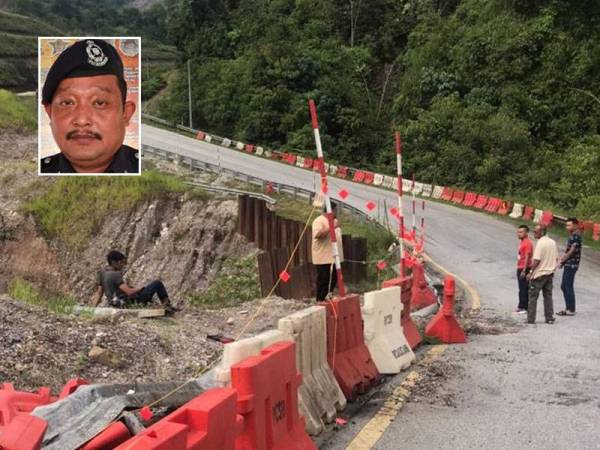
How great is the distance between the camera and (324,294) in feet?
38.7

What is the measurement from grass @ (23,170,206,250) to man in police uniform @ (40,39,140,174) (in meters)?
6.99

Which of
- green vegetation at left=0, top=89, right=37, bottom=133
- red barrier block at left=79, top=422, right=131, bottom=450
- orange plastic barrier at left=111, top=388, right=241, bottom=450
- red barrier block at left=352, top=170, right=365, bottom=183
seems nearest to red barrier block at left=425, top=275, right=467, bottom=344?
orange plastic barrier at left=111, top=388, right=241, bottom=450

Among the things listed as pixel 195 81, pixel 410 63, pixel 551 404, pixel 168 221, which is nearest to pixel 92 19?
pixel 195 81

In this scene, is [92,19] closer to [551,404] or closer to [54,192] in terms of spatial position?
[54,192]

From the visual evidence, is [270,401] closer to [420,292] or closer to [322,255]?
[322,255]

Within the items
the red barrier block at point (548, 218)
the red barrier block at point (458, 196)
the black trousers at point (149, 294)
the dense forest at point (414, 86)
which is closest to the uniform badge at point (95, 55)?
the dense forest at point (414, 86)

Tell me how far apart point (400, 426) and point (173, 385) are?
2005 mm

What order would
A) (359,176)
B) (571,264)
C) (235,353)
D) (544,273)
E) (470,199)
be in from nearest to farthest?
(235,353) < (544,273) < (571,264) < (470,199) < (359,176)

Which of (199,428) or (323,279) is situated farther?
(323,279)

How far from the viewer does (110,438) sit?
4.09 metres

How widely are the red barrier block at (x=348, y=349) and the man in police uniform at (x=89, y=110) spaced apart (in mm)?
14871

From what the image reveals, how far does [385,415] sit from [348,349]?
1.07 meters

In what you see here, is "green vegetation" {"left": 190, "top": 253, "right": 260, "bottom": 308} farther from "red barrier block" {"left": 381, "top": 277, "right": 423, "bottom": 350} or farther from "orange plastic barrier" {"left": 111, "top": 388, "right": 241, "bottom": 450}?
"orange plastic barrier" {"left": 111, "top": 388, "right": 241, "bottom": 450}

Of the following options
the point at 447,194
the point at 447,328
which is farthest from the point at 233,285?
the point at 447,194
